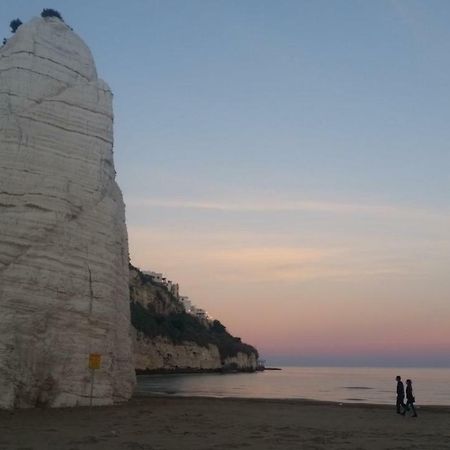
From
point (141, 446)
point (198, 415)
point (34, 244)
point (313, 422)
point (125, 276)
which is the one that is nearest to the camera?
point (141, 446)

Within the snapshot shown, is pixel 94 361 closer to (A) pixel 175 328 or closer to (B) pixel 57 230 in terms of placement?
(B) pixel 57 230

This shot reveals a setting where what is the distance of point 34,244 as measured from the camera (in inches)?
855

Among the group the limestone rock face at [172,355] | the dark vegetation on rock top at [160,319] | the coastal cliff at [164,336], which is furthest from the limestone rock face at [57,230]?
the dark vegetation on rock top at [160,319]

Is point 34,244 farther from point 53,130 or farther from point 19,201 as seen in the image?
point 53,130

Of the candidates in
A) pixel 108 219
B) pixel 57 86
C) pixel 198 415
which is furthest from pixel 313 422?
pixel 57 86

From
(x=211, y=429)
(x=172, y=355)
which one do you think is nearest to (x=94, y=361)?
(x=211, y=429)

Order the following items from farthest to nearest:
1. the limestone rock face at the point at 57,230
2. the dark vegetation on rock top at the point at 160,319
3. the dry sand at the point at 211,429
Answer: the dark vegetation on rock top at the point at 160,319
the limestone rock face at the point at 57,230
the dry sand at the point at 211,429

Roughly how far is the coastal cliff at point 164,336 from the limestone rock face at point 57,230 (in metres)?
67.2

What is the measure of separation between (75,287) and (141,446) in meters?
10.5

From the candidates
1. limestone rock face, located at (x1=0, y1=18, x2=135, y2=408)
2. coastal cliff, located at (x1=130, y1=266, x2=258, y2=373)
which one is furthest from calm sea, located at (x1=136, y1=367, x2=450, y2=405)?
coastal cliff, located at (x1=130, y1=266, x2=258, y2=373)

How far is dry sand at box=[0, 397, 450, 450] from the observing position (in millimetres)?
13172

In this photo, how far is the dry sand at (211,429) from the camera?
13.2m

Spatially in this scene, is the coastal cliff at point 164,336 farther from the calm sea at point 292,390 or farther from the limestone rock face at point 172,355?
the calm sea at point 292,390

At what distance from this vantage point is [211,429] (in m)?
16.0
